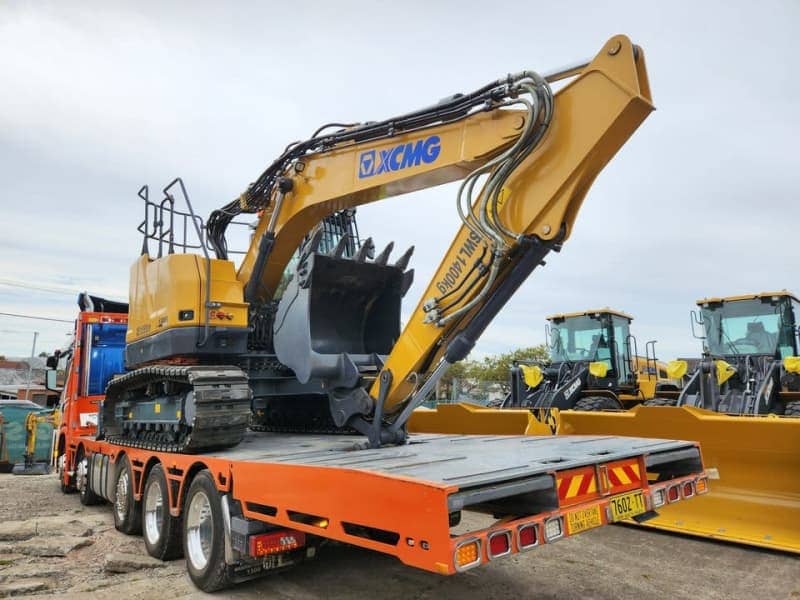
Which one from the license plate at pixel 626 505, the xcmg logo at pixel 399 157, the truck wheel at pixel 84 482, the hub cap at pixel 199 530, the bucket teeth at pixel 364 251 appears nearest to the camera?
the license plate at pixel 626 505

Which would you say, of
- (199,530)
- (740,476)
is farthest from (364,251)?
(740,476)

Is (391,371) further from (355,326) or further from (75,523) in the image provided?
(75,523)

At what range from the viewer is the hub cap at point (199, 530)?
479 cm

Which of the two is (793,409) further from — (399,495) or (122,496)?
(122,496)

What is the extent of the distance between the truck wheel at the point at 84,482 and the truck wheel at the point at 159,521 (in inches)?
110

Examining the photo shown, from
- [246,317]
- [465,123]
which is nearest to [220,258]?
[246,317]

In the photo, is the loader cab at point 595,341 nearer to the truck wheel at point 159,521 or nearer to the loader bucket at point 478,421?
the loader bucket at point 478,421

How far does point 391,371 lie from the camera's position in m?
5.16

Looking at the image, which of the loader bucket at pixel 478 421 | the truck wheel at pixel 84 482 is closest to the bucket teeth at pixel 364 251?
the loader bucket at pixel 478 421

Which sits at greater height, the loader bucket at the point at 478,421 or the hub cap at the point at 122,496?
the loader bucket at the point at 478,421

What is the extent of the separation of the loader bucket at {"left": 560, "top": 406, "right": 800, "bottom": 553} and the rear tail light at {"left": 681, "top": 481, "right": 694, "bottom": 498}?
100 cm

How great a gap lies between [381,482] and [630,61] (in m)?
3.07

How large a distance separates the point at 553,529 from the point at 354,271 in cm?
372

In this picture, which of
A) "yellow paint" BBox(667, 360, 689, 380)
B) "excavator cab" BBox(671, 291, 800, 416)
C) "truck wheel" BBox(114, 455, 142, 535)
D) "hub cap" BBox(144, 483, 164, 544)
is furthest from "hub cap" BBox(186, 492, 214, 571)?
"yellow paint" BBox(667, 360, 689, 380)
